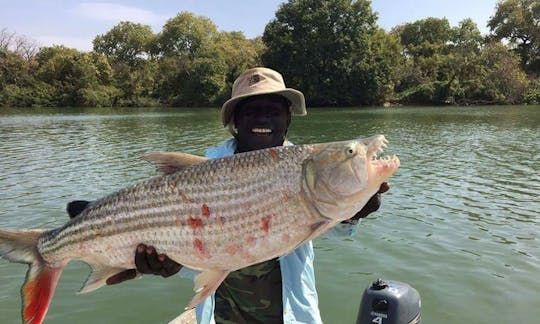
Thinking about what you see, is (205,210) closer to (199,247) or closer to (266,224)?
(199,247)

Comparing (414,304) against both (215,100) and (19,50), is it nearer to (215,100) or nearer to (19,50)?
(215,100)

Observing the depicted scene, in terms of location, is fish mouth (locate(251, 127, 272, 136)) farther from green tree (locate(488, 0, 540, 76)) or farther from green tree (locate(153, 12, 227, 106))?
green tree (locate(488, 0, 540, 76))

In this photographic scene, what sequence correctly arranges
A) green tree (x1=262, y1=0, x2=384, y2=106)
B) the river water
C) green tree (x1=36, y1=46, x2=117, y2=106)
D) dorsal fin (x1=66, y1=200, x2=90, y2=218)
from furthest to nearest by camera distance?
green tree (x1=36, y1=46, x2=117, y2=106) → green tree (x1=262, y1=0, x2=384, y2=106) → the river water → dorsal fin (x1=66, y1=200, x2=90, y2=218)

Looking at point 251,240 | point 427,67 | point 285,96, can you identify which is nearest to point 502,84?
point 427,67

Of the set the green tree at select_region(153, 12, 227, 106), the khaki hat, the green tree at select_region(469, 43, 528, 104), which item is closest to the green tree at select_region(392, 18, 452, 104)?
the green tree at select_region(469, 43, 528, 104)

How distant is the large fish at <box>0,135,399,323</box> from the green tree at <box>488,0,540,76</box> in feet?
271

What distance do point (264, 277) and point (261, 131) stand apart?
1.16 metres

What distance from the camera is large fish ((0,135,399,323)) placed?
254 cm

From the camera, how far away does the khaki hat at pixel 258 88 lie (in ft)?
12.7

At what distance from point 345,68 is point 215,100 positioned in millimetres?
19130

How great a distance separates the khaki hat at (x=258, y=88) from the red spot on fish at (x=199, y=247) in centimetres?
151

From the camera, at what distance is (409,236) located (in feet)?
32.5

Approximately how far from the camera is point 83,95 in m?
71.3

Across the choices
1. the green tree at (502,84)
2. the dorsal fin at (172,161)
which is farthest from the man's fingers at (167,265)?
the green tree at (502,84)
